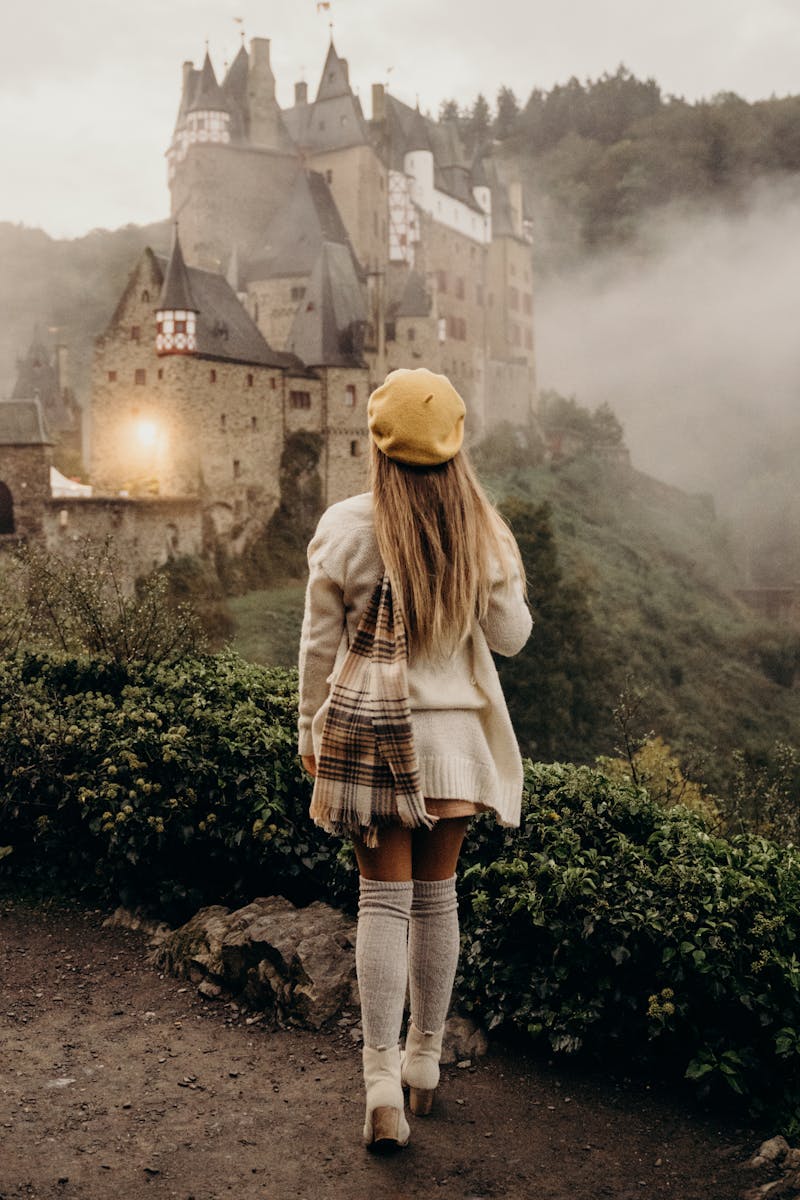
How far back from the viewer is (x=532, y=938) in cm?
439

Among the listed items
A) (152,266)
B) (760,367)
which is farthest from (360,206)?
(760,367)

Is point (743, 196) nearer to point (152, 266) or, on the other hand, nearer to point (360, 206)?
point (360, 206)

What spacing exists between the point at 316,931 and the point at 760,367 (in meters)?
97.4

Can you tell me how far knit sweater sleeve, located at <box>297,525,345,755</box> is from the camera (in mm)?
3404

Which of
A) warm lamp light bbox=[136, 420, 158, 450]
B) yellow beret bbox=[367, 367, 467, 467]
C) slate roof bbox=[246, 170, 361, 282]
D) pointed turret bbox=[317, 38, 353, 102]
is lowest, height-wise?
yellow beret bbox=[367, 367, 467, 467]

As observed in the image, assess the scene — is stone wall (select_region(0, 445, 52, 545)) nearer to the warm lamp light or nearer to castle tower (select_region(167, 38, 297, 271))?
the warm lamp light

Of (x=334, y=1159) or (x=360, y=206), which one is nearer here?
(x=334, y=1159)

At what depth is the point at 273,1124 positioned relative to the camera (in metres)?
3.73

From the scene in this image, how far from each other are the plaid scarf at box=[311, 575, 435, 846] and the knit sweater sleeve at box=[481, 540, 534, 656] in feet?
1.11

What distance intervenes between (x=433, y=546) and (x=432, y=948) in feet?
3.84

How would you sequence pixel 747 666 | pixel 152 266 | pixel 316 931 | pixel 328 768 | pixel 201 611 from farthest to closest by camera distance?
pixel 747 666 < pixel 152 266 < pixel 201 611 < pixel 316 931 < pixel 328 768

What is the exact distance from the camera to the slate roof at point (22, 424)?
99.3 feet

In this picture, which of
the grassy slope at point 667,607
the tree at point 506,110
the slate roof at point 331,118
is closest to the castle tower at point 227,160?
the slate roof at point 331,118

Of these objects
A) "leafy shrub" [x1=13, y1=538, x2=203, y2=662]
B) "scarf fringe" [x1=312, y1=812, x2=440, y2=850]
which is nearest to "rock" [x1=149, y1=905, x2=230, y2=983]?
"scarf fringe" [x1=312, y1=812, x2=440, y2=850]
